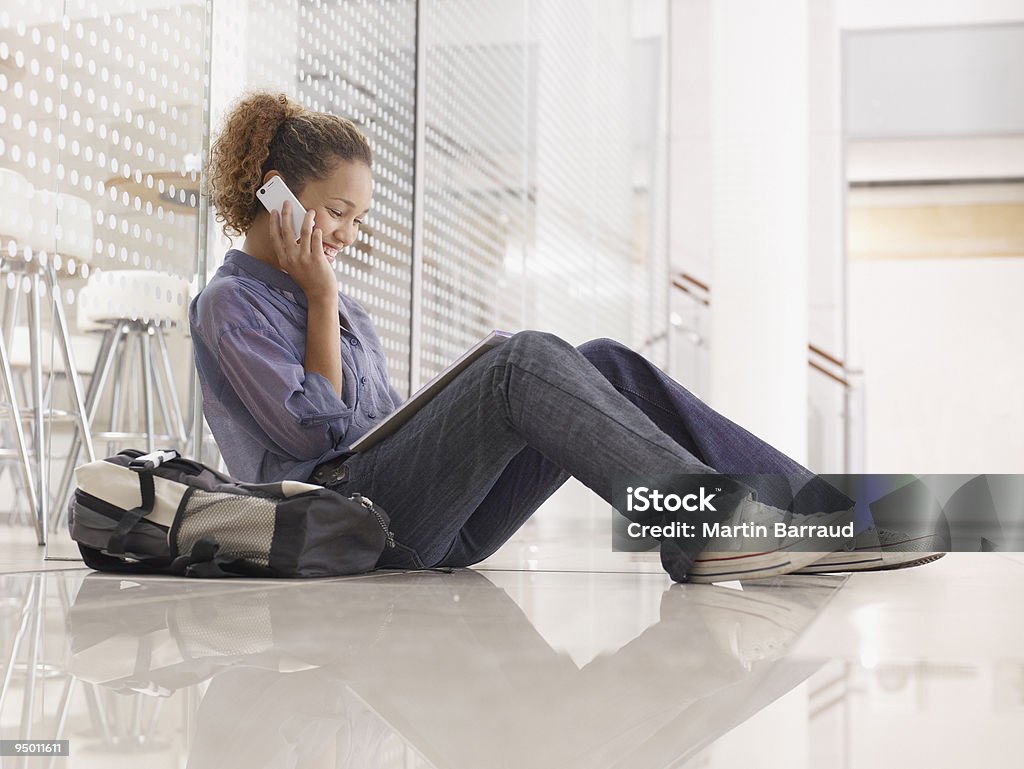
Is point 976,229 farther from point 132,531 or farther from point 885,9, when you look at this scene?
point 132,531

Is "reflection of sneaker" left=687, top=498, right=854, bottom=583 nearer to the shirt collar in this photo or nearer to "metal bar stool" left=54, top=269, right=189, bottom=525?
the shirt collar

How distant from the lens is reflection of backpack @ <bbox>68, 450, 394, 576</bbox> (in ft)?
4.76

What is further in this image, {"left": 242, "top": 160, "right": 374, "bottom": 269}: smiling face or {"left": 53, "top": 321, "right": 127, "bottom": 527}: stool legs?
{"left": 53, "top": 321, "right": 127, "bottom": 527}: stool legs

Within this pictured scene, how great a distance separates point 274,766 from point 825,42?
242 inches

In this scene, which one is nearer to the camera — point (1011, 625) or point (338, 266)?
point (1011, 625)

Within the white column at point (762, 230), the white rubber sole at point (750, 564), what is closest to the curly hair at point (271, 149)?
the white rubber sole at point (750, 564)

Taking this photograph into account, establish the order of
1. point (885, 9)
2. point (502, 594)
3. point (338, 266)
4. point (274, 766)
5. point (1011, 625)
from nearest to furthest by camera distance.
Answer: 1. point (274, 766)
2. point (1011, 625)
3. point (502, 594)
4. point (338, 266)
5. point (885, 9)

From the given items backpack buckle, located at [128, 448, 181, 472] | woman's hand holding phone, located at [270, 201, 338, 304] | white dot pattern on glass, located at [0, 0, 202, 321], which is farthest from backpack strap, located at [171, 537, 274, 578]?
white dot pattern on glass, located at [0, 0, 202, 321]

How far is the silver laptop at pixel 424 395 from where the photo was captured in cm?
142

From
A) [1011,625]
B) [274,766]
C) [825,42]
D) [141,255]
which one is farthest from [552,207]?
[274,766]

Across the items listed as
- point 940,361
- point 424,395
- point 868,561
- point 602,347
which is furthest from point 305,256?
point 940,361

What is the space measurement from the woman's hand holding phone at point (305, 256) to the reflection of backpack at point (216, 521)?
1.01 feet

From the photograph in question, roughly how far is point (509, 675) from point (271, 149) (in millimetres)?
1213

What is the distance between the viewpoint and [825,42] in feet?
19.8
